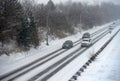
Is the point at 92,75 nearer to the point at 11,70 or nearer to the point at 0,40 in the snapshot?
the point at 11,70

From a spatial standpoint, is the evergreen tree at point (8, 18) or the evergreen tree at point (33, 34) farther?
the evergreen tree at point (33, 34)

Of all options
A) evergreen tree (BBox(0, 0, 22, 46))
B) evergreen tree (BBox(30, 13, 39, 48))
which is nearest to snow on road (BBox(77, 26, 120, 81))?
evergreen tree (BBox(30, 13, 39, 48))

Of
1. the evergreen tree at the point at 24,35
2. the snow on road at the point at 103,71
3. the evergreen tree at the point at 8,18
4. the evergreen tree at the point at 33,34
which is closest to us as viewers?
the snow on road at the point at 103,71

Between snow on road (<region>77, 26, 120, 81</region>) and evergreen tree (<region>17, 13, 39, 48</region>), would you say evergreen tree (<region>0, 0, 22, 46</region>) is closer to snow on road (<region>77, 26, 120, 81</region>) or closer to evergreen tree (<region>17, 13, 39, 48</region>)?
evergreen tree (<region>17, 13, 39, 48</region>)

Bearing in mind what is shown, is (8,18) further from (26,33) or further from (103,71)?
(103,71)

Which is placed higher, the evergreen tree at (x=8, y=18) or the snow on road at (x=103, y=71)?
the evergreen tree at (x=8, y=18)

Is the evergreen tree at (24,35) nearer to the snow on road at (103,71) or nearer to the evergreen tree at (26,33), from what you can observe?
the evergreen tree at (26,33)

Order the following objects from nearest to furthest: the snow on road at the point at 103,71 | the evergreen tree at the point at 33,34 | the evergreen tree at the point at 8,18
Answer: the snow on road at the point at 103,71 → the evergreen tree at the point at 8,18 → the evergreen tree at the point at 33,34

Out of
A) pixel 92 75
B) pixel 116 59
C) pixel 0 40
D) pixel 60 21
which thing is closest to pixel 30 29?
pixel 0 40

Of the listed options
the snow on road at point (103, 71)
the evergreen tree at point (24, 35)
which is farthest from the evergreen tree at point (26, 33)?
the snow on road at point (103, 71)

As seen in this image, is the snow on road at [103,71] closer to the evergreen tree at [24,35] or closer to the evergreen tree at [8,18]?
the evergreen tree at [24,35]

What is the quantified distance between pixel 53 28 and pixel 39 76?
1385 inches

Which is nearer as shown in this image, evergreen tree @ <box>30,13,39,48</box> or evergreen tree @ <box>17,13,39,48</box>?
evergreen tree @ <box>17,13,39,48</box>

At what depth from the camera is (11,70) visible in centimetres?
A: 2631
